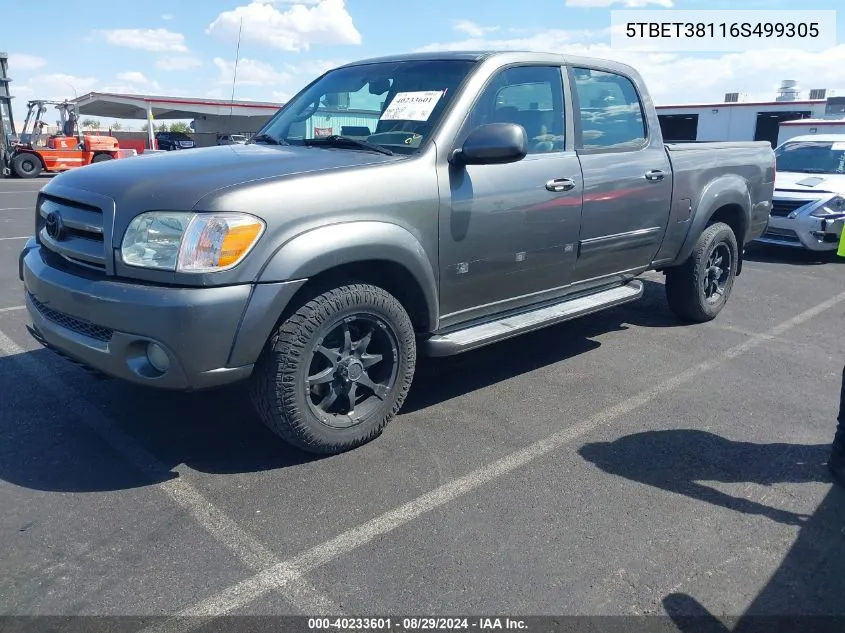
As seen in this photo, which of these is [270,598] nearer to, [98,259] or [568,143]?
[98,259]

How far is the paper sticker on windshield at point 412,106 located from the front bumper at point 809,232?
272 inches

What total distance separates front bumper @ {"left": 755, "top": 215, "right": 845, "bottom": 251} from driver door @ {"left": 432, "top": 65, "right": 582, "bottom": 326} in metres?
5.92

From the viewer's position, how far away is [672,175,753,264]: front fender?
5.40 metres

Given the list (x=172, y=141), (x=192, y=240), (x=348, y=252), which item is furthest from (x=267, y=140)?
(x=172, y=141)

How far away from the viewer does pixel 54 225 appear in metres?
3.42

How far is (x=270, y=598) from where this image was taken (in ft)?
8.00

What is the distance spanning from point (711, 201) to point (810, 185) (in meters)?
4.88

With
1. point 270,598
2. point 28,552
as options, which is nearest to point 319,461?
point 270,598

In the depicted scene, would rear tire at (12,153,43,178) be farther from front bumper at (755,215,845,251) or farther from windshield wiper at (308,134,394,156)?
windshield wiper at (308,134,394,156)

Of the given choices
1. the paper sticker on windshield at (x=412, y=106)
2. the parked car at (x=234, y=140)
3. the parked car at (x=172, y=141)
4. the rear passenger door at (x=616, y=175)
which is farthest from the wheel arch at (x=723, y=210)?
the parked car at (x=172, y=141)

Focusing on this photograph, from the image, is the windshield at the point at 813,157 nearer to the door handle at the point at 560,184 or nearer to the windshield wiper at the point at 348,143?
the door handle at the point at 560,184

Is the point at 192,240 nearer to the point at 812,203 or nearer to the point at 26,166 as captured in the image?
the point at 812,203

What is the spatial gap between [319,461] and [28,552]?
1.27 metres

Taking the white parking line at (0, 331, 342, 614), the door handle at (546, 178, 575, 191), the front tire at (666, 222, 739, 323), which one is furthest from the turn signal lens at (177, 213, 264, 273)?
the front tire at (666, 222, 739, 323)
